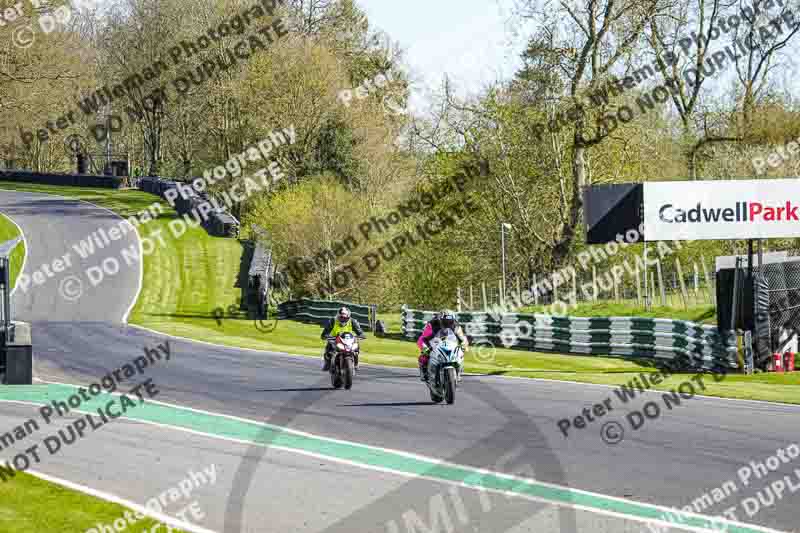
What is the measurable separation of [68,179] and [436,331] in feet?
210

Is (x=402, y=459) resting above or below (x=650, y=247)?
below

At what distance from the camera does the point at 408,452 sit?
12945mm

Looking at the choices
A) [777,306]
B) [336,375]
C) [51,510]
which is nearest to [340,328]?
[336,375]

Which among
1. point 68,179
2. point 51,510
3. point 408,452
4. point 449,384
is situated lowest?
point 51,510

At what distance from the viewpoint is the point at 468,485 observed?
10930 millimetres

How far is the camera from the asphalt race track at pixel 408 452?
9758 mm

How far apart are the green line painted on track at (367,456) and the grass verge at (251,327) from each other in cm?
803

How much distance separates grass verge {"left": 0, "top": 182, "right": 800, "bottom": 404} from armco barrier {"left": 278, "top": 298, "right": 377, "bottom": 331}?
652 mm

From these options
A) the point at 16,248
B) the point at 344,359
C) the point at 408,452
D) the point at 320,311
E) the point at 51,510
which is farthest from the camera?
the point at 16,248

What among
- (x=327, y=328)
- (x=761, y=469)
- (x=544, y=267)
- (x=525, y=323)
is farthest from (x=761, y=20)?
(x=761, y=469)

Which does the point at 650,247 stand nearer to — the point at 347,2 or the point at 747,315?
the point at 747,315

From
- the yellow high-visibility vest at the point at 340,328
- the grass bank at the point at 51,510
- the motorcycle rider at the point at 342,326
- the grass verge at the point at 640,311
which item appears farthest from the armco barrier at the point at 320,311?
the grass bank at the point at 51,510

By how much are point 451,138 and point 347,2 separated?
32162 mm

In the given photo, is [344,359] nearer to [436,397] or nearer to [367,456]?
[436,397]
